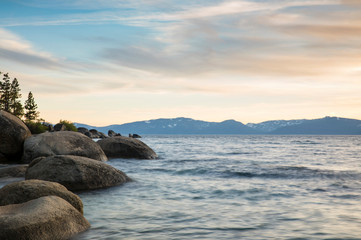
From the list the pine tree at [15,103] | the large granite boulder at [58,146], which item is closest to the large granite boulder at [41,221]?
the large granite boulder at [58,146]

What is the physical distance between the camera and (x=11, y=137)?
1817cm

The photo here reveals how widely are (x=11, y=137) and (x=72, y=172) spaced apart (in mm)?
9068

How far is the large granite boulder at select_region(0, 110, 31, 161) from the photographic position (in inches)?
711

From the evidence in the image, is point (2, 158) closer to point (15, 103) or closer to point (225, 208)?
point (225, 208)

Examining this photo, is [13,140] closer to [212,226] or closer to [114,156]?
[114,156]

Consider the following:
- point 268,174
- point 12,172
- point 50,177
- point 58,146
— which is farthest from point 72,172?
point 268,174

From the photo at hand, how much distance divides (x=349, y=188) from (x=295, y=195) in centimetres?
302

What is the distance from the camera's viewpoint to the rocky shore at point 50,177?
5.89 meters

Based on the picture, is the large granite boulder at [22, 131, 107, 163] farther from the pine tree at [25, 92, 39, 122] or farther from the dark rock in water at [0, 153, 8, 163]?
the pine tree at [25, 92, 39, 122]

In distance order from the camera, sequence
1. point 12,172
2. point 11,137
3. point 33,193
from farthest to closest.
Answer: point 11,137
point 12,172
point 33,193

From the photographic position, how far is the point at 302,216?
791 cm

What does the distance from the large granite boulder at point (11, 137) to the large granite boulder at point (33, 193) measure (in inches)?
453

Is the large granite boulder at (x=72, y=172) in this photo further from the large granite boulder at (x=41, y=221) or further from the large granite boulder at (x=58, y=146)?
the large granite boulder at (x=58, y=146)

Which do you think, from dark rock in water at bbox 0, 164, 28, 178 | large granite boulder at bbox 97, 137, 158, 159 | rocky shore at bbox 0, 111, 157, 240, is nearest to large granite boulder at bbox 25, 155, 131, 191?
rocky shore at bbox 0, 111, 157, 240
